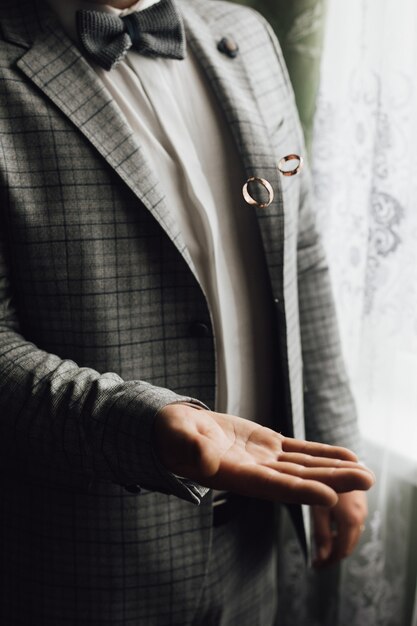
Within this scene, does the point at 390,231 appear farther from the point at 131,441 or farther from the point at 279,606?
the point at 279,606

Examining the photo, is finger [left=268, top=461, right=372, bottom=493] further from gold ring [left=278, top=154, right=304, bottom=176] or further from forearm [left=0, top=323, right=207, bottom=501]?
gold ring [left=278, top=154, right=304, bottom=176]

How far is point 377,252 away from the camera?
1.25 metres

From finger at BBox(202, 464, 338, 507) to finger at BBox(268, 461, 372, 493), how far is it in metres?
0.01

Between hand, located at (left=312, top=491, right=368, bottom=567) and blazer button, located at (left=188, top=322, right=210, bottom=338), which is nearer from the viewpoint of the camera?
blazer button, located at (left=188, top=322, right=210, bottom=338)

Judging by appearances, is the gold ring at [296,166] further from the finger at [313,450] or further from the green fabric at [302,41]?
the green fabric at [302,41]

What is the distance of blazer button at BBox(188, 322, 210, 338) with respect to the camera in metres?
0.95

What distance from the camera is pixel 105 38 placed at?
0.93m

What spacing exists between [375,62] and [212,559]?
2.88ft

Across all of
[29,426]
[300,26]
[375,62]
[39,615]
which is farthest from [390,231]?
[39,615]

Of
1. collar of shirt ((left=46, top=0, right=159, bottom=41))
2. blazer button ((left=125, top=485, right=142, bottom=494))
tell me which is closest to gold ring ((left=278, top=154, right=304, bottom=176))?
collar of shirt ((left=46, top=0, right=159, bottom=41))

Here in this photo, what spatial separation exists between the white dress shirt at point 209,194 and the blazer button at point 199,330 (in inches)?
1.4

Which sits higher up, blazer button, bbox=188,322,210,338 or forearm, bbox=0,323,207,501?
blazer button, bbox=188,322,210,338

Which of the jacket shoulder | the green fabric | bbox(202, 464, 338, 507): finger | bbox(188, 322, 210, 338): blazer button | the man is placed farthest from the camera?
the green fabric

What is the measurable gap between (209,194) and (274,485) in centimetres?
44
